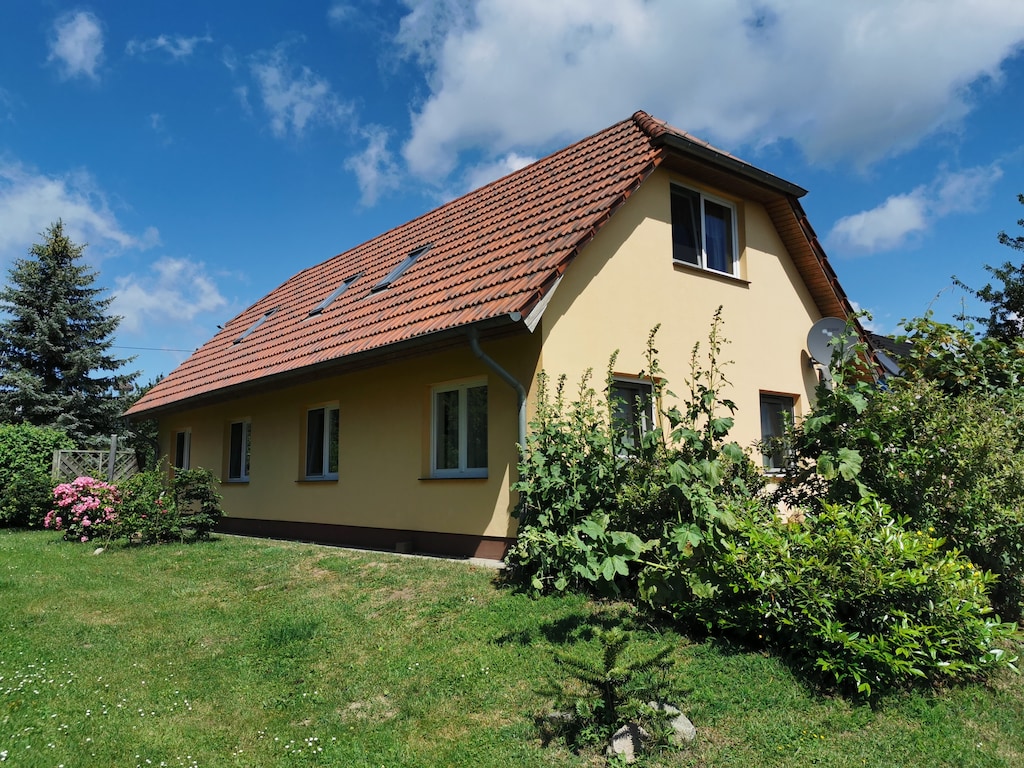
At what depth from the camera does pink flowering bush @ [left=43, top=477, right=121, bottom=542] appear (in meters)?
11.3

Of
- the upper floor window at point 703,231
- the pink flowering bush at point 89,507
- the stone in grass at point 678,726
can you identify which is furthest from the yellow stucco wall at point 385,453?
the stone in grass at point 678,726

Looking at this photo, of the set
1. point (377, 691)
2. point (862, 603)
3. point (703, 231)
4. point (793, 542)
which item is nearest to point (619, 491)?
point (793, 542)

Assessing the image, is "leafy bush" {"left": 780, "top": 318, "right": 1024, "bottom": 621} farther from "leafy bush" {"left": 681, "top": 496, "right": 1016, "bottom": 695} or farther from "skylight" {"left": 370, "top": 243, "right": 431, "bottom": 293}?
"skylight" {"left": 370, "top": 243, "right": 431, "bottom": 293}

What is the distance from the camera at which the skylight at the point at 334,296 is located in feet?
42.3

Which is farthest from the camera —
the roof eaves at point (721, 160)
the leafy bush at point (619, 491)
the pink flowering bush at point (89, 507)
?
the pink flowering bush at point (89, 507)

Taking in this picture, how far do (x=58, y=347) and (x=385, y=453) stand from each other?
80.7 ft

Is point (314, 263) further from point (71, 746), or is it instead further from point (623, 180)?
point (71, 746)

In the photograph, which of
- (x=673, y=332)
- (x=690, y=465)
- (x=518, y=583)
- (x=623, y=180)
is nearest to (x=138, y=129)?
(x=623, y=180)

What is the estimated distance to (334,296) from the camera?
43.3ft

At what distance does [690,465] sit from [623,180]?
4.77 metres

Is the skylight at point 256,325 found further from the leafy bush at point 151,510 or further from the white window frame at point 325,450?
the white window frame at point 325,450

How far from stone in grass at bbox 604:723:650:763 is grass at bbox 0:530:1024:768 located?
0.40 ft

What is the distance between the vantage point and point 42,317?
27.3 meters

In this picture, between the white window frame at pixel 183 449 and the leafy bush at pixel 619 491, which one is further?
the white window frame at pixel 183 449
